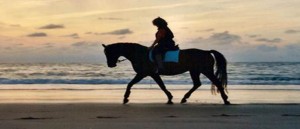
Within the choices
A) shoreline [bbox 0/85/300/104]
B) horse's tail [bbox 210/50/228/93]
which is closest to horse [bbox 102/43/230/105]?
horse's tail [bbox 210/50/228/93]

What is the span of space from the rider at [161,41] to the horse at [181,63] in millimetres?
224

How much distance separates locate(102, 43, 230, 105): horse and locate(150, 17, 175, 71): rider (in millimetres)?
224

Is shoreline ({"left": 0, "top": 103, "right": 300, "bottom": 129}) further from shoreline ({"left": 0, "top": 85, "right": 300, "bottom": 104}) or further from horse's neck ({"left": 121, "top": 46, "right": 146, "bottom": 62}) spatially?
shoreline ({"left": 0, "top": 85, "right": 300, "bottom": 104})

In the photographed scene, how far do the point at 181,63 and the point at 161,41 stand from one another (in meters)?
0.74

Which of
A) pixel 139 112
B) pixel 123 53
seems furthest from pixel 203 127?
pixel 123 53

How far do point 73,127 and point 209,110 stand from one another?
389 cm

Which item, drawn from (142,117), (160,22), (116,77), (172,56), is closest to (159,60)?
(172,56)

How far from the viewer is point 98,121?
27.7ft

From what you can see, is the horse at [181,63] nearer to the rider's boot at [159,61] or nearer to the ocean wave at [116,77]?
the rider's boot at [159,61]

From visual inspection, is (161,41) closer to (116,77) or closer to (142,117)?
(142,117)

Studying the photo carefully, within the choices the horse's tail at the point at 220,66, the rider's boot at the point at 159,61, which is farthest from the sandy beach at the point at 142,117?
the horse's tail at the point at 220,66

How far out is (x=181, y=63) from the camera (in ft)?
41.1

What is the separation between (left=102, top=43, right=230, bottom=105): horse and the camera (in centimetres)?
1254

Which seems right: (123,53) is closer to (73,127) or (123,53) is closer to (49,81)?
(73,127)
